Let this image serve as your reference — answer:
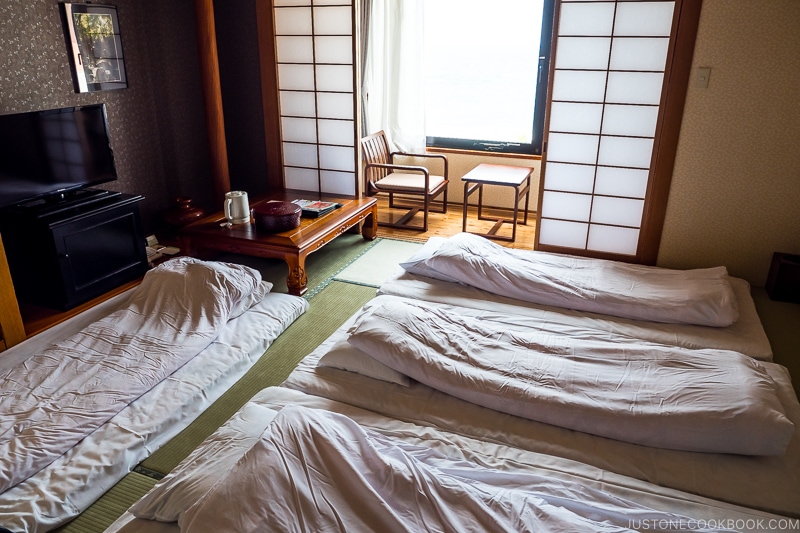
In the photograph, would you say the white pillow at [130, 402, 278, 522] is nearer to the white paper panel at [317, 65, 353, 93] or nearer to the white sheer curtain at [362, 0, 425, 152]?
the white paper panel at [317, 65, 353, 93]

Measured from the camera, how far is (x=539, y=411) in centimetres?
204

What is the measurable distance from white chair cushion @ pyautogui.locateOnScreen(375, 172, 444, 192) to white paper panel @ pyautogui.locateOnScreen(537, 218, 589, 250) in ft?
3.65

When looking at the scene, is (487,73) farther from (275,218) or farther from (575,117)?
(275,218)

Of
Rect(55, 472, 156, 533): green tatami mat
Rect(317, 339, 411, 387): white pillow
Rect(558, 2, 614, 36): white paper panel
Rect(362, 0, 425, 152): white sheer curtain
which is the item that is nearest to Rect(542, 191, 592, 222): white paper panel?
Rect(558, 2, 614, 36): white paper panel

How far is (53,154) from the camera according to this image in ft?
11.0

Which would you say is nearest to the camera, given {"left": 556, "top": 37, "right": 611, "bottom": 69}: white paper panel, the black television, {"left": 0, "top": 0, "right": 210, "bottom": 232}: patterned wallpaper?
the black television

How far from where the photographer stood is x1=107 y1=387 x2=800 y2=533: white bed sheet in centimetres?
164

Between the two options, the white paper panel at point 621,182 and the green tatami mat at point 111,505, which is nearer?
the green tatami mat at point 111,505

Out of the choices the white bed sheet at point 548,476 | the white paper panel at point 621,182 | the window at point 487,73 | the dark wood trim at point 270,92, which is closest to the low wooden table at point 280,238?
the dark wood trim at point 270,92

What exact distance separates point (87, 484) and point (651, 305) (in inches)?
102

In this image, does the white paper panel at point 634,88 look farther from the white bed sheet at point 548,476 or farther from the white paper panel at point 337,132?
the white bed sheet at point 548,476

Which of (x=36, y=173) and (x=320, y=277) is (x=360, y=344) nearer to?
(x=320, y=277)

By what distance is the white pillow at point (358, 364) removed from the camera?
2.24m

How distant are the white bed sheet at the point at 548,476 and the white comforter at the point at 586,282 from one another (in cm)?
126
